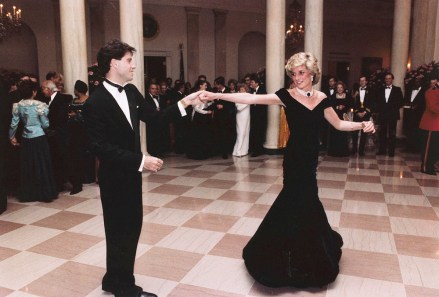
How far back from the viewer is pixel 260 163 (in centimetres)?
821

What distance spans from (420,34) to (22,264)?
1064cm

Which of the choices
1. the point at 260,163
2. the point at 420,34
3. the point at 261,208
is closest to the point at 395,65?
the point at 420,34

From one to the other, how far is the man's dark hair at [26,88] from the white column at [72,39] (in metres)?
1.43

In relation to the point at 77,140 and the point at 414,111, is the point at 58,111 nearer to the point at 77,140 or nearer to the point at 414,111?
the point at 77,140

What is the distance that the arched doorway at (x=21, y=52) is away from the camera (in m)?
12.6

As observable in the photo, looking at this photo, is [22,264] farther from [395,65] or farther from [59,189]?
[395,65]

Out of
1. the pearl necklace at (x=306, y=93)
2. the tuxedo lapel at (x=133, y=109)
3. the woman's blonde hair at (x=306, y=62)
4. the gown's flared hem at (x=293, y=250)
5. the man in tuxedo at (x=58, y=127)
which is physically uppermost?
the woman's blonde hair at (x=306, y=62)

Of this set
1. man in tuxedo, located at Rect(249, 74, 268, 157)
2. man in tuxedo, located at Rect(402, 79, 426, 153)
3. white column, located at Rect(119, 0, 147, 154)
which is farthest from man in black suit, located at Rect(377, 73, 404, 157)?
white column, located at Rect(119, 0, 147, 154)

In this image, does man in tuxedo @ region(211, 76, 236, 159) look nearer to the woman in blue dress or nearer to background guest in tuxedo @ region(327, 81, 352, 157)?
background guest in tuxedo @ region(327, 81, 352, 157)

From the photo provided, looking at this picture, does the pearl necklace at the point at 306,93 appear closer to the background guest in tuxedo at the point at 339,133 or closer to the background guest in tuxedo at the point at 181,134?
the background guest in tuxedo at the point at 339,133

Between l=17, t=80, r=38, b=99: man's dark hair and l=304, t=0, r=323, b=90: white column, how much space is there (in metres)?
5.78

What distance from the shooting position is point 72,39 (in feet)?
22.5

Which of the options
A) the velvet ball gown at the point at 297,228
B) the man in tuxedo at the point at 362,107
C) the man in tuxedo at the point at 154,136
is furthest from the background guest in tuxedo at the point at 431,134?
the man in tuxedo at the point at 154,136

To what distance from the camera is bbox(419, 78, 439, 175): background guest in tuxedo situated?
6.87 meters
